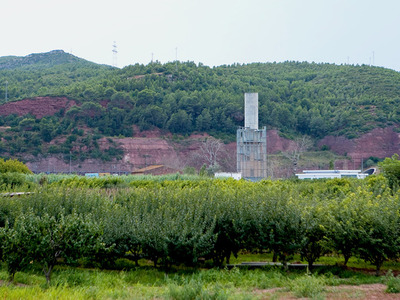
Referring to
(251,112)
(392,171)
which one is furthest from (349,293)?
(251,112)

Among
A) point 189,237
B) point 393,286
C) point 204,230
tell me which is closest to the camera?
point 393,286

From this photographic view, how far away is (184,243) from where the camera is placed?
38.8ft

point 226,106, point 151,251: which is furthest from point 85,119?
point 151,251

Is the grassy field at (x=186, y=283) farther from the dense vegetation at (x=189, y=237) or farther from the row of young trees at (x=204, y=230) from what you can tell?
the row of young trees at (x=204, y=230)

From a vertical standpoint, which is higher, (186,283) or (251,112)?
(251,112)

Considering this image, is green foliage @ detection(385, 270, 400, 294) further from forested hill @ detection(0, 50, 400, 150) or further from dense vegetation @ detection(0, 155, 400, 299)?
forested hill @ detection(0, 50, 400, 150)

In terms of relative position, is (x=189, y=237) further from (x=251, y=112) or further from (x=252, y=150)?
(x=251, y=112)

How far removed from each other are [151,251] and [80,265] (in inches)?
105

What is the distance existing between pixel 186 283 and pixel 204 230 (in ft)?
11.5

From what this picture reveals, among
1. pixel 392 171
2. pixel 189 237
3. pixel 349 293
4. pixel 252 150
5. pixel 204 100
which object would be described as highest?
pixel 204 100

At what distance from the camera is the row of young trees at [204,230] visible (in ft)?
34.6

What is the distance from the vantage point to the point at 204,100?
74.9 meters

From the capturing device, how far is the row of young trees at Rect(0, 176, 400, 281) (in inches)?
415

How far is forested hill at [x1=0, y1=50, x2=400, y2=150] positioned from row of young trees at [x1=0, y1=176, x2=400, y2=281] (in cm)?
5384
